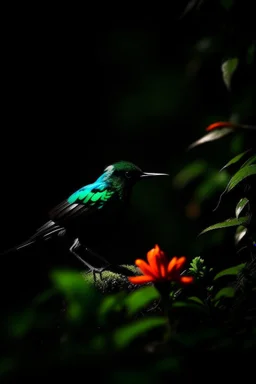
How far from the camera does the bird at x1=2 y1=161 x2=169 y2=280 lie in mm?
2055

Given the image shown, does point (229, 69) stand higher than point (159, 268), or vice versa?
point (229, 69)

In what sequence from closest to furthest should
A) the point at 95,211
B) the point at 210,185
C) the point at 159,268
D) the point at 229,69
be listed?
the point at 159,268 < the point at 229,69 < the point at 210,185 < the point at 95,211

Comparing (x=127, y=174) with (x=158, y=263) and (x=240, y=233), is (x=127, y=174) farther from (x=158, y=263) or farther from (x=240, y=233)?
(x=158, y=263)

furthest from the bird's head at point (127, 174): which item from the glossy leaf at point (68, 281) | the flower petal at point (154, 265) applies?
the glossy leaf at point (68, 281)

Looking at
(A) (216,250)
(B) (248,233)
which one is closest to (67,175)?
(A) (216,250)

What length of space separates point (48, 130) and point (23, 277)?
3.82 feet

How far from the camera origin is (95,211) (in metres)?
2.05

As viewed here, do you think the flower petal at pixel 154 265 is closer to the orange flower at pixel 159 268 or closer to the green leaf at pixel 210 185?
the orange flower at pixel 159 268

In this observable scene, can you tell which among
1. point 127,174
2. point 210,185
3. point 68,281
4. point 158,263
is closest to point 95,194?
point 127,174

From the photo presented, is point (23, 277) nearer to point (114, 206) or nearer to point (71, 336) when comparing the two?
point (114, 206)

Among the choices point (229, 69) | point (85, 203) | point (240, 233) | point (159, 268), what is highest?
point (229, 69)

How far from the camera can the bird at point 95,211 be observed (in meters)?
2.05

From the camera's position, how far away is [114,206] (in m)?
2.08

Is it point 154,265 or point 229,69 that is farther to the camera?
point 229,69
